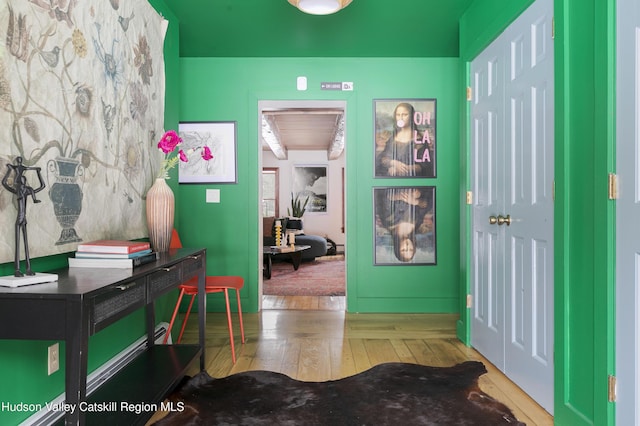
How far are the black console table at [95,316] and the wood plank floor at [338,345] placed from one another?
1.85ft

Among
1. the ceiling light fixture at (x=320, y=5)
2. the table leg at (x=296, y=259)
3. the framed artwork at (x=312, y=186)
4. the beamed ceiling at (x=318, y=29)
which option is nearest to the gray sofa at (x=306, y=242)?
the table leg at (x=296, y=259)

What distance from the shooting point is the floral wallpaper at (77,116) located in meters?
1.56

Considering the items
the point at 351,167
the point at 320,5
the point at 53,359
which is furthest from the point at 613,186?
the point at 351,167

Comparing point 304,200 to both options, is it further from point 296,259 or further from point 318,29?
point 318,29

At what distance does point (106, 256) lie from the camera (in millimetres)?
1863

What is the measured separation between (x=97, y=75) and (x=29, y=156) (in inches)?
27.3

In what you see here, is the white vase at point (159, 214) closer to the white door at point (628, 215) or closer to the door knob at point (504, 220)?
the door knob at point (504, 220)

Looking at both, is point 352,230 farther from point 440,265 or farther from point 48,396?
point 48,396

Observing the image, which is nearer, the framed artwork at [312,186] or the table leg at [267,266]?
the table leg at [267,266]

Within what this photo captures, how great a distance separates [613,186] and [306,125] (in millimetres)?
6069

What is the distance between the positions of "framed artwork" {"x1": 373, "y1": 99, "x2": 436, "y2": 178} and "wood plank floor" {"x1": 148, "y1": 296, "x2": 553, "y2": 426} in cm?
146

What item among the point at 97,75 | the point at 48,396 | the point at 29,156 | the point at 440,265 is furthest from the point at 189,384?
the point at 440,265

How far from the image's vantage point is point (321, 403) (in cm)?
219

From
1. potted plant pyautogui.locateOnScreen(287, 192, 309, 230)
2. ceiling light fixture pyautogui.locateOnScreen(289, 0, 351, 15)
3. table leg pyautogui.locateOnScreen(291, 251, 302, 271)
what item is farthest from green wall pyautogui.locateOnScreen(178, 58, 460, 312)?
potted plant pyautogui.locateOnScreen(287, 192, 309, 230)
